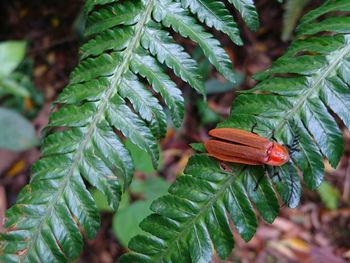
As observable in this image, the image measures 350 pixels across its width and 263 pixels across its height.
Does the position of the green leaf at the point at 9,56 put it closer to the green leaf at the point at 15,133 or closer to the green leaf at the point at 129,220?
the green leaf at the point at 15,133

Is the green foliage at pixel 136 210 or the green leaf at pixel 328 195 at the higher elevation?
the green foliage at pixel 136 210

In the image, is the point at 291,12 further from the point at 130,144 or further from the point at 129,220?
the point at 129,220

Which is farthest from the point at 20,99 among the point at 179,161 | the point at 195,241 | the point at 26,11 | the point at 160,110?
the point at 195,241

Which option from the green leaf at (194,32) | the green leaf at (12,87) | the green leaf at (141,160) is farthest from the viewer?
the green leaf at (12,87)

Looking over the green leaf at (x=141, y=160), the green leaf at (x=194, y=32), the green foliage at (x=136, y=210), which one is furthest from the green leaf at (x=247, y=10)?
the green foliage at (x=136, y=210)

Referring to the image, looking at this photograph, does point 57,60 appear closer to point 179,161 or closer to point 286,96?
point 179,161

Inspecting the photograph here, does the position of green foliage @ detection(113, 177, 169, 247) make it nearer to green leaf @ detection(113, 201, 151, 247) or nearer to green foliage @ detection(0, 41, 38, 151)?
green leaf @ detection(113, 201, 151, 247)

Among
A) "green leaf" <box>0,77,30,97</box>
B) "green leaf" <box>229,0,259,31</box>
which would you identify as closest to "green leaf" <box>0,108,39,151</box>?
"green leaf" <box>0,77,30,97</box>
